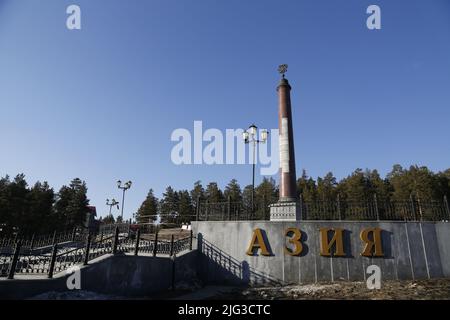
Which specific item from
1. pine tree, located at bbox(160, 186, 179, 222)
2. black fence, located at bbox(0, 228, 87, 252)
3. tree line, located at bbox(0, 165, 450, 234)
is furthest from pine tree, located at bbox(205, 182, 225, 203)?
black fence, located at bbox(0, 228, 87, 252)

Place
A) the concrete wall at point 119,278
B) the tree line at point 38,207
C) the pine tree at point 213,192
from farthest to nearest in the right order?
the pine tree at point 213,192 → the tree line at point 38,207 → the concrete wall at point 119,278

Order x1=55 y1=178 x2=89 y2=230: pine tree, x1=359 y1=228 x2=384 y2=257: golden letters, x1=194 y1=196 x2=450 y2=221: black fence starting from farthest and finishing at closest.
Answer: x1=55 y1=178 x2=89 y2=230: pine tree
x1=194 y1=196 x2=450 y2=221: black fence
x1=359 y1=228 x2=384 y2=257: golden letters

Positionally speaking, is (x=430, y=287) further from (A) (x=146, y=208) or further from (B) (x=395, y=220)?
(A) (x=146, y=208)

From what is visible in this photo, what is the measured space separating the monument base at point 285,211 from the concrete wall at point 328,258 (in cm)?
154

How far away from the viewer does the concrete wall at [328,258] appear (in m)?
13.5

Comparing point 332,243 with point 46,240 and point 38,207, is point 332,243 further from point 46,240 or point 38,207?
point 38,207

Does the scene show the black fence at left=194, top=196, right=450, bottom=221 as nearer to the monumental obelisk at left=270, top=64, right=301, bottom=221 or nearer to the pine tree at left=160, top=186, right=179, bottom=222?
the monumental obelisk at left=270, top=64, right=301, bottom=221

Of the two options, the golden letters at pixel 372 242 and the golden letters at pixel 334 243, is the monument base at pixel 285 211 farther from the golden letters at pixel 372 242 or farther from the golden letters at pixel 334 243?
the golden letters at pixel 372 242

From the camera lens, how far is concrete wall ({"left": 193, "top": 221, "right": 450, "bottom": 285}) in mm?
13500

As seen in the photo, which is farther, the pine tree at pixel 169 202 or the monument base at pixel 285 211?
the pine tree at pixel 169 202

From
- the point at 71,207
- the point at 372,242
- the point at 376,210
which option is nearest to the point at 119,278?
the point at 372,242

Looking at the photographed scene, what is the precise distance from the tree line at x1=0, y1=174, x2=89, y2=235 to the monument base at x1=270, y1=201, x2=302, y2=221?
41.2 meters

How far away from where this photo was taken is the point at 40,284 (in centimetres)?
832

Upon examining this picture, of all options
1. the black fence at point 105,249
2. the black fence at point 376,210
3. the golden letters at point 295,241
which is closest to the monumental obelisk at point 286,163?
the black fence at point 376,210
